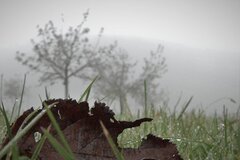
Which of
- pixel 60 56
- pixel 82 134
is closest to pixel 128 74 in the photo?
pixel 60 56

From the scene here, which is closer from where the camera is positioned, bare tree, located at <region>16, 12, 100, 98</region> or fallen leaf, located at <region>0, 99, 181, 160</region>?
fallen leaf, located at <region>0, 99, 181, 160</region>

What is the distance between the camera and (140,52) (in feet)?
503

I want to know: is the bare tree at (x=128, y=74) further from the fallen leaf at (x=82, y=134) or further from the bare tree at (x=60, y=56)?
the fallen leaf at (x=82, y=134)

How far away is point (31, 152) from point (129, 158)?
249 millimetres

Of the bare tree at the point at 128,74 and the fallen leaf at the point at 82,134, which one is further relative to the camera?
the bare tree at the point at 128,74

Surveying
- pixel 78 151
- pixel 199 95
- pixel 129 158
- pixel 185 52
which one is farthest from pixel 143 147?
pixel 185 52

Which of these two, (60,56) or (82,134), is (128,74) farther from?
(82,134)

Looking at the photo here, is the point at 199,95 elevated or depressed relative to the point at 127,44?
depressed

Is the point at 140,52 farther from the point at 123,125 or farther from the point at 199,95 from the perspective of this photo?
the point at 123,125

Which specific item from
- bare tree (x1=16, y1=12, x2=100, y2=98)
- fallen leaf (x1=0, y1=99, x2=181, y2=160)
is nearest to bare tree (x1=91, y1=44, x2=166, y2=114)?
bare tree (x1=16, y1=12, x2=100, y2=98)

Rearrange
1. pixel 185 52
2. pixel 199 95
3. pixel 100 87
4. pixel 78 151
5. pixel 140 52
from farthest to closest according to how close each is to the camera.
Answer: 1. pixel 185 52
2. pixel 140 52
3. pixel 199 95
4. pixel 100 87
5. pixel 78 151

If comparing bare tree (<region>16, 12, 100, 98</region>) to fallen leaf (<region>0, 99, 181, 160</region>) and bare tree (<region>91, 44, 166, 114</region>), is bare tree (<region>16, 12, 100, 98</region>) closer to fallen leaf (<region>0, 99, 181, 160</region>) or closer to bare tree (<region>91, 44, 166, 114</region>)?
bare tree (<region>91, 44, 166, 114</region>)

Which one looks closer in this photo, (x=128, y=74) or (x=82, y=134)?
(x=82, y=134)

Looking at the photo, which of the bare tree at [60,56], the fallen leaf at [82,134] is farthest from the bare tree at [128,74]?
the fallen leaf at [82,134]
